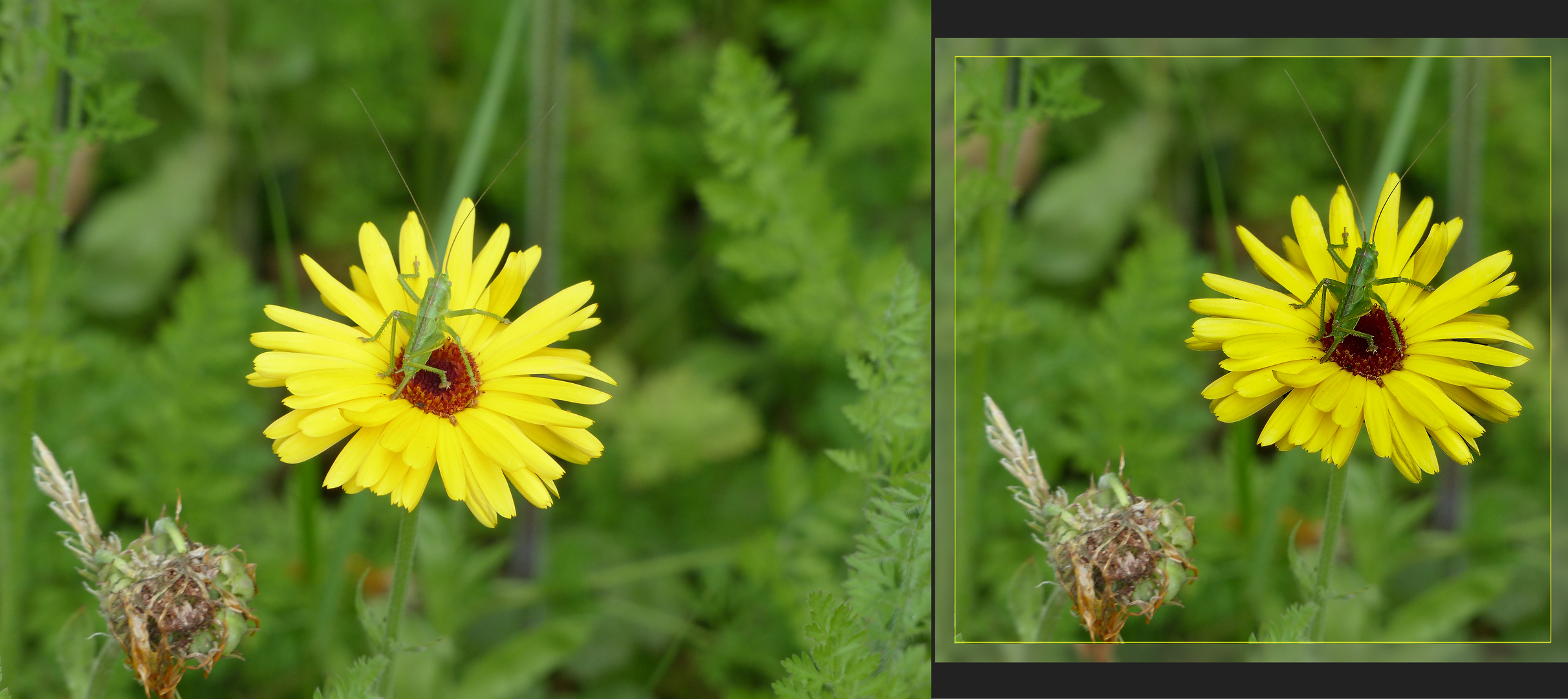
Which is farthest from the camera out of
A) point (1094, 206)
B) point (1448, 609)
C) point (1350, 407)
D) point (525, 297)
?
point (1094, 206)

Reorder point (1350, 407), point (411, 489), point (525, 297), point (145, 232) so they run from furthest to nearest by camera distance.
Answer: point (145, 232), point (525, 297), point (1350, 407), point (411, 489)

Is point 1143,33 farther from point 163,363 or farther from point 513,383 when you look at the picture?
point 163,363

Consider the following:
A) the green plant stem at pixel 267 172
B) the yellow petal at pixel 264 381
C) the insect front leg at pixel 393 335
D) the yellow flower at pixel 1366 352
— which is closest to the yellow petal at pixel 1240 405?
the yellow flower at pixel 1366 352

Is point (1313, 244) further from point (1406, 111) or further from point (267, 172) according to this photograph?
point (267, 172)

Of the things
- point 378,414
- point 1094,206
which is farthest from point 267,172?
point 1094,206

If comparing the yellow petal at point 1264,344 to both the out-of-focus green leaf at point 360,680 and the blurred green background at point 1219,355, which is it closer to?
the blurred green background at point 1219,355

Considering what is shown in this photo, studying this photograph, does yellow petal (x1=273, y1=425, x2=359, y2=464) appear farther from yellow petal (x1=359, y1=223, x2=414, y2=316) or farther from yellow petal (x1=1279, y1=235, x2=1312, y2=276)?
yellow petal (x1=1279, y1=235, x2=1312, y2=276)

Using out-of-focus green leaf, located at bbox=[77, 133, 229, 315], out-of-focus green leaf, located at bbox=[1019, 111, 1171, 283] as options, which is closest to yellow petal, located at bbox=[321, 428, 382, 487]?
out-of-focus green leaf, located at bbox=[1019, 111, 1171, 283]

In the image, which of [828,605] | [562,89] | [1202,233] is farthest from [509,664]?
[1202,233]
